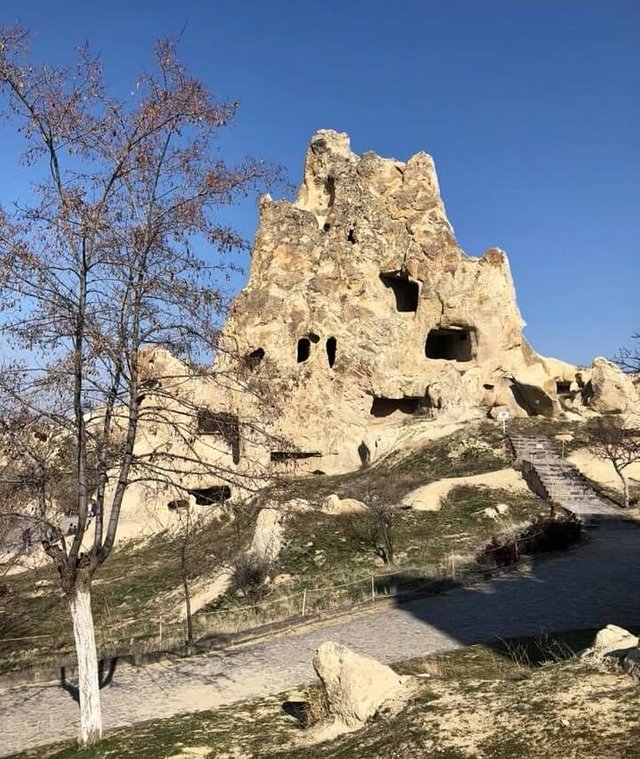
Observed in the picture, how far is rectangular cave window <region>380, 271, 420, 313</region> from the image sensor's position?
41.6 meters

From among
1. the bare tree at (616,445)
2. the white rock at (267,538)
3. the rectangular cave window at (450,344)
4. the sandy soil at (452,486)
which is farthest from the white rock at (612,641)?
the rectangular cave window at (450,344)

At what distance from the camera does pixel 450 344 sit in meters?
41.5

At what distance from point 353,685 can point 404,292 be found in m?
37.3

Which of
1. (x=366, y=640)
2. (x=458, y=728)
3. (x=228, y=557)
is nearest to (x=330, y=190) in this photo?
(x=228, y=557)

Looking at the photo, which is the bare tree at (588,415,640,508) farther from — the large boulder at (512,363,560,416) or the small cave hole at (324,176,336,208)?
the small cave hole at (324,176,336,208)

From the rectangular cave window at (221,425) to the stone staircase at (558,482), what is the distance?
16.7 metres

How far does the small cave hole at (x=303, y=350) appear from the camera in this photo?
38.7 meters

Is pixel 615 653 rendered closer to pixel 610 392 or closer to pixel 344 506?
pixel 344 506

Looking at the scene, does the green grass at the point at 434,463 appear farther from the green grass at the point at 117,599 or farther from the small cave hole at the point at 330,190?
the small cave hole at the point at 330,190

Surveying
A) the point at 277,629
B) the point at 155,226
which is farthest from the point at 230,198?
the point at 277,629

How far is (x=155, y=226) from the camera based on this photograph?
7.59 metres

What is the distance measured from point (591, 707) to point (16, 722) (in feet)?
24.7

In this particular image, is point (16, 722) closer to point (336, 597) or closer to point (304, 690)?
point (304, 690)

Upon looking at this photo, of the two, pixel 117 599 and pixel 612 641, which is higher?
pixel 612 641
